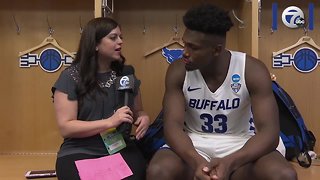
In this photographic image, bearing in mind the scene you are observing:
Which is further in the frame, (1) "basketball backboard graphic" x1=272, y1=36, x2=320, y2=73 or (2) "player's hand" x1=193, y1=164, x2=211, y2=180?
(1) "basketball backboard graphic" x1=272, y1=36, x2=320, y2=73

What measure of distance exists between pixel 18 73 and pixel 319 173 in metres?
1.68

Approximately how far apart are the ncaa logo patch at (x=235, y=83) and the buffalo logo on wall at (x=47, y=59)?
1.16 meters

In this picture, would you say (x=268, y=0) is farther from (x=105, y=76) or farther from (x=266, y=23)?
(x=105, y=76)

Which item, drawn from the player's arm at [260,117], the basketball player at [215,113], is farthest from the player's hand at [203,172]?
the player's arm at [260,117]

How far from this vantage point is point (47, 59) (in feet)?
7.91

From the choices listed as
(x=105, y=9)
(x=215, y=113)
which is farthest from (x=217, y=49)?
(x=105, y=9)

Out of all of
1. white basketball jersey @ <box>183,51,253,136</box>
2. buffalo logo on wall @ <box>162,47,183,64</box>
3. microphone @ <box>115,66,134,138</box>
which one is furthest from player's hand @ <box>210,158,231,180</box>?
buffalo logo on wall @ <box>162,47,183,64</box>

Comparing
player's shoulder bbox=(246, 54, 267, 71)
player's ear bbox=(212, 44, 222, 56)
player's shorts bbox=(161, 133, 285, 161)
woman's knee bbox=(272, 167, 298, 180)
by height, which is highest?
player's ear bbox=(212, 44, 222, 56)

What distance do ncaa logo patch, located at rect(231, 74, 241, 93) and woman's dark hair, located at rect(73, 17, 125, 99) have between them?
56 centimetres

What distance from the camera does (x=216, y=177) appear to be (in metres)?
1.29

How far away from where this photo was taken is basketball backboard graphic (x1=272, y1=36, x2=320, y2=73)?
2.36 metres

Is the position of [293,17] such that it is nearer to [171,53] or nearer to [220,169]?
[171,53]

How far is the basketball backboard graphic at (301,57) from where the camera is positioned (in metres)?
2.36

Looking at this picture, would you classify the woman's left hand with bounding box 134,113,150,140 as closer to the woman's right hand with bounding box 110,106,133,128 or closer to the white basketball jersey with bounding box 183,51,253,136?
the woman's right hand with bounding box 110,106,133,128
